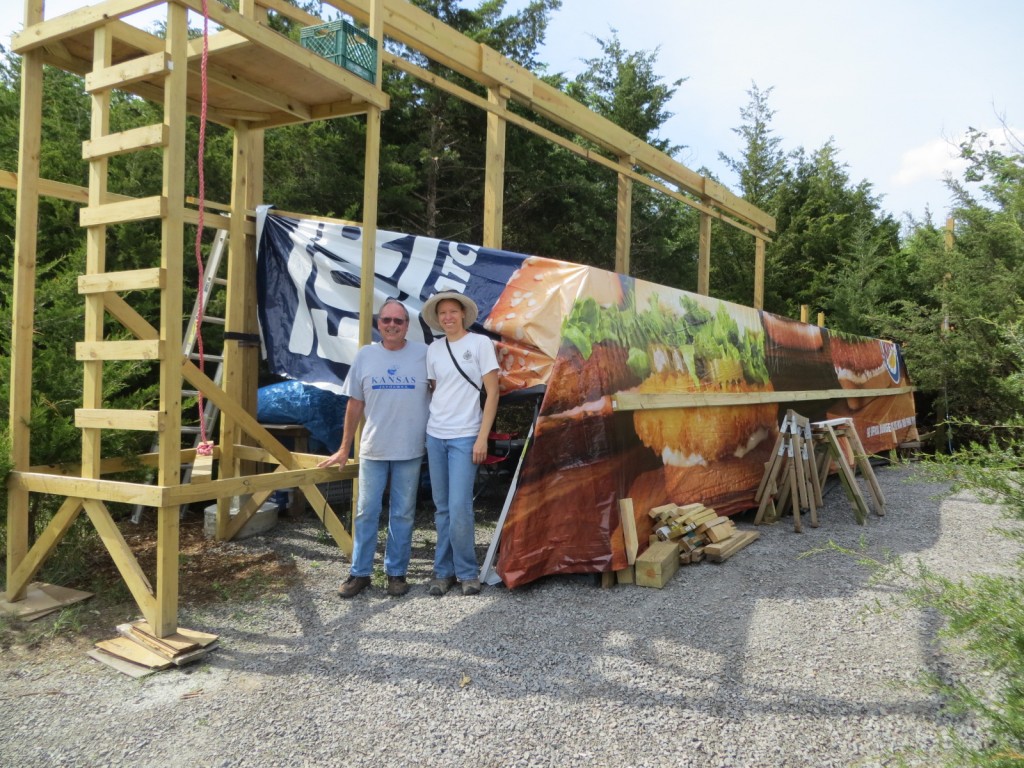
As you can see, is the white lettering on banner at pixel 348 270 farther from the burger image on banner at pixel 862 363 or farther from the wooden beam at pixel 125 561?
the burger image on banner at pixel 862 363

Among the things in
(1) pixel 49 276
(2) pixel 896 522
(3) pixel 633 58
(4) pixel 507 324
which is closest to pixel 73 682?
(4) pixel 507 324

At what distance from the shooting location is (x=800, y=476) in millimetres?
7102

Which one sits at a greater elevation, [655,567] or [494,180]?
[494,180]

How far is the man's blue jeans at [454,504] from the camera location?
471 cm

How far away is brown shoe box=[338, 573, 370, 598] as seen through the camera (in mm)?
4668

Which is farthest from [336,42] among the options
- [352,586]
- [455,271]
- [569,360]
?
[352,586]

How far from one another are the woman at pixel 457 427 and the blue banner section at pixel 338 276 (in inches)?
35.6

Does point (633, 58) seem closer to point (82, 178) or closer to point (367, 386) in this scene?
point (82, 178)

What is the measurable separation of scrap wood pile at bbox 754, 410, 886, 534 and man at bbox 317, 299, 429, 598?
12.3 feet

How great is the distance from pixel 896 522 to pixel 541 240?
29.3 ft

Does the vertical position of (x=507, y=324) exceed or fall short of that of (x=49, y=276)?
it falls short

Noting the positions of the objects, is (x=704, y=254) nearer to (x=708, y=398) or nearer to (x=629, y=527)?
(x=708, y=398)

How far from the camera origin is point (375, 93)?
16.4ft

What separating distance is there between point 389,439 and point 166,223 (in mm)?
1739
